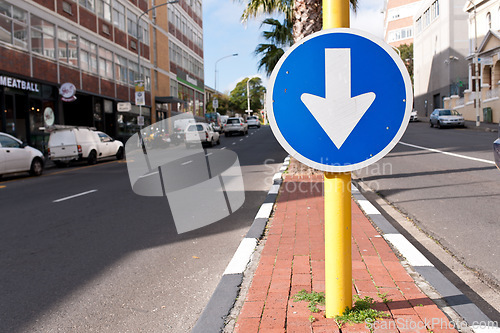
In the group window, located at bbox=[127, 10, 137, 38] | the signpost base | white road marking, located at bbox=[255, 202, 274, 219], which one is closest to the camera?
the signpost base

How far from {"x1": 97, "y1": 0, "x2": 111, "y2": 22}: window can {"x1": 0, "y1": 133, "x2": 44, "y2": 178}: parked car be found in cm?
1758

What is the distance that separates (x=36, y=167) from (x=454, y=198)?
1350cm

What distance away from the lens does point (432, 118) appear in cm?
3812

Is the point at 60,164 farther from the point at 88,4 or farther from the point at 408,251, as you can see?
the point at 408,251

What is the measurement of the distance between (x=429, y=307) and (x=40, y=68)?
2378 cm

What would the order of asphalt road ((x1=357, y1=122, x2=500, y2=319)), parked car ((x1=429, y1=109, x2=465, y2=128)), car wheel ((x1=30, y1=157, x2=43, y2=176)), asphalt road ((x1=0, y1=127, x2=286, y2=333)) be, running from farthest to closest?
parked car ((x1=429, y1=109, x2=465, y2=128)) → car wheel ((x1=30, y1=157, x2=43, y2=176)) → asphalt road ((x1=357, y1=122, x2=500, y2=319)) → asphalt road ((x1=0, y1=127, x2=286, y2=333))

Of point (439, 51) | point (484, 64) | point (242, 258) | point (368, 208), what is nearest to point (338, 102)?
point (242, 258)

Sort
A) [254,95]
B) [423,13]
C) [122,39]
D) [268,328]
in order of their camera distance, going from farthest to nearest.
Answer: [254,95]
[423,13]
[122,39]
[268,328]

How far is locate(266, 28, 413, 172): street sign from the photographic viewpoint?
258cm

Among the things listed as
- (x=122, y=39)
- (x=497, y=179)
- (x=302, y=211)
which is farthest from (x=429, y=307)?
(x=122, y=39)

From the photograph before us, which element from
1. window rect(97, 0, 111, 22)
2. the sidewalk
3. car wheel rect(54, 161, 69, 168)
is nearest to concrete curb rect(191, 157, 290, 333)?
the sidewalk

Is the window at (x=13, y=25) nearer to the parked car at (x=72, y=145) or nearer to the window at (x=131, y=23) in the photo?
the parked car at (x=72, y=145)

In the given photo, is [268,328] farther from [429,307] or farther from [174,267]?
[174,267]

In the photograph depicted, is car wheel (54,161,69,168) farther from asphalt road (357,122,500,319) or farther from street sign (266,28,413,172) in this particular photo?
street sign (266,28,413,172)
